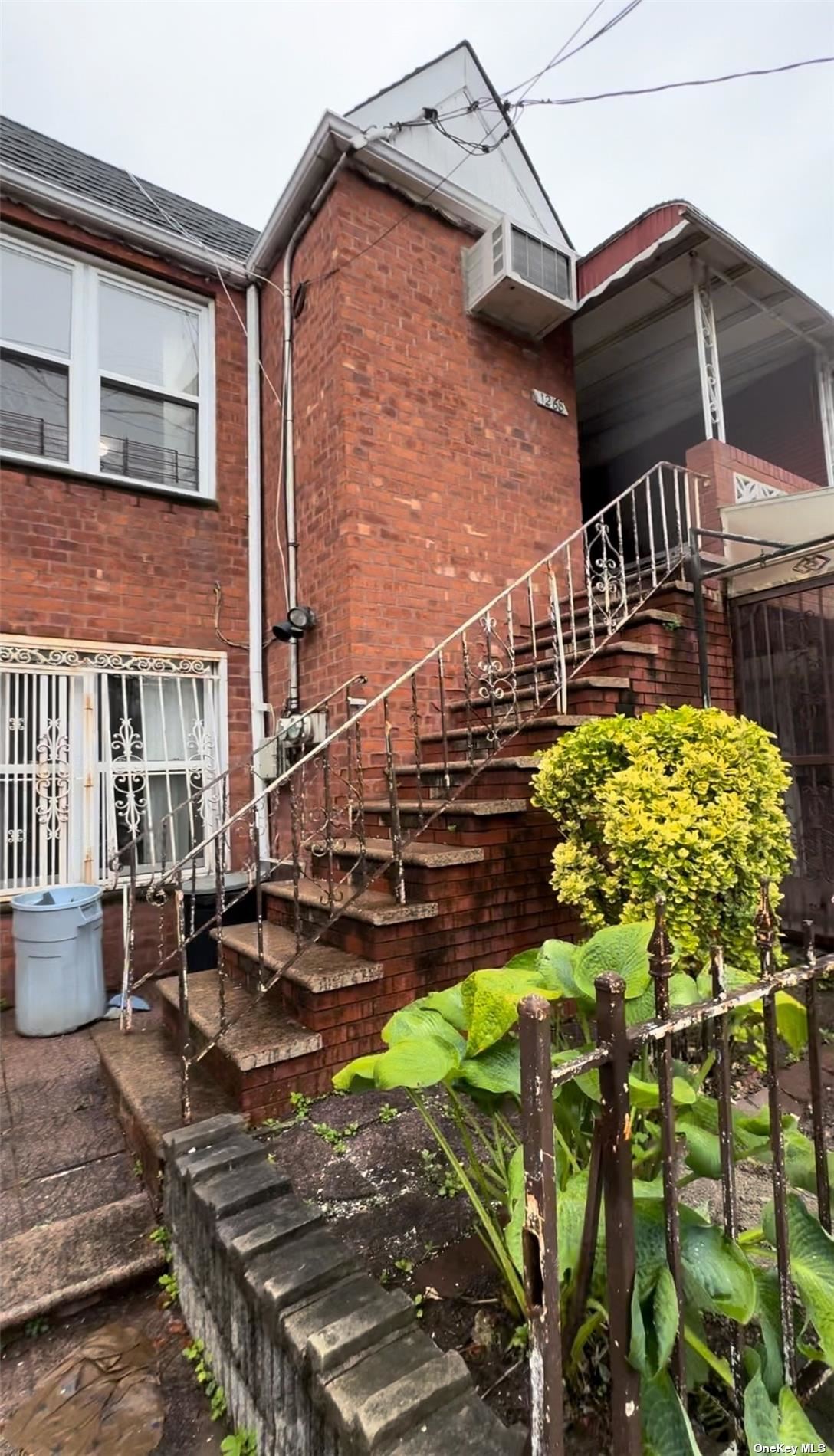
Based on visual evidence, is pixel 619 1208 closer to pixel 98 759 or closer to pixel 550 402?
pixel 98 759

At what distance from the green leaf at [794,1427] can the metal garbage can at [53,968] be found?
389cm

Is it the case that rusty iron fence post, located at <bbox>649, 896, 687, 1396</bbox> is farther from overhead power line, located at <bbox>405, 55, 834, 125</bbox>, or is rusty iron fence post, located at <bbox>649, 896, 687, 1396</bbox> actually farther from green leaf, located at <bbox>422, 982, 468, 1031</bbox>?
overhead power line, located at <bbox>405, 55, 834, 125</bbox>

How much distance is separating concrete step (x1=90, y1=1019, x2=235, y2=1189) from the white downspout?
7.11ft

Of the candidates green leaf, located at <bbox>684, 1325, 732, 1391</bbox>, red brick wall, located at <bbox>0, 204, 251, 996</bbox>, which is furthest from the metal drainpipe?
green leaf, located at <bbox>684, 1325, 732, 1391</bbox>

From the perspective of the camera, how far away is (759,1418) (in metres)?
1.05

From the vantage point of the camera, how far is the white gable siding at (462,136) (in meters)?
5.16

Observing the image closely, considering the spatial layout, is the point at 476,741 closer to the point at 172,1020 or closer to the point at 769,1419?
the point at 172,1020

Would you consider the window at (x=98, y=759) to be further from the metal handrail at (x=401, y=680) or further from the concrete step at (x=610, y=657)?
the concrete step at (x=610, y=657)

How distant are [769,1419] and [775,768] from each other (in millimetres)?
2151

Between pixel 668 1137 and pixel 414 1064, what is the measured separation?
46 cm

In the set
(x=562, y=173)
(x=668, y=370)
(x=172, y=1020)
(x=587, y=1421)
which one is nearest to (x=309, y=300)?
(x=562, y=173)

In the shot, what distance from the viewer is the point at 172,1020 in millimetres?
3209

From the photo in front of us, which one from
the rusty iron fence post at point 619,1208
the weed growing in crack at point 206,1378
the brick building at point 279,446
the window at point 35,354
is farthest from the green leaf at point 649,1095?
the window at point 35,354

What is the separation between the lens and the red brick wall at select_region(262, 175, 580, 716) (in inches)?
183
